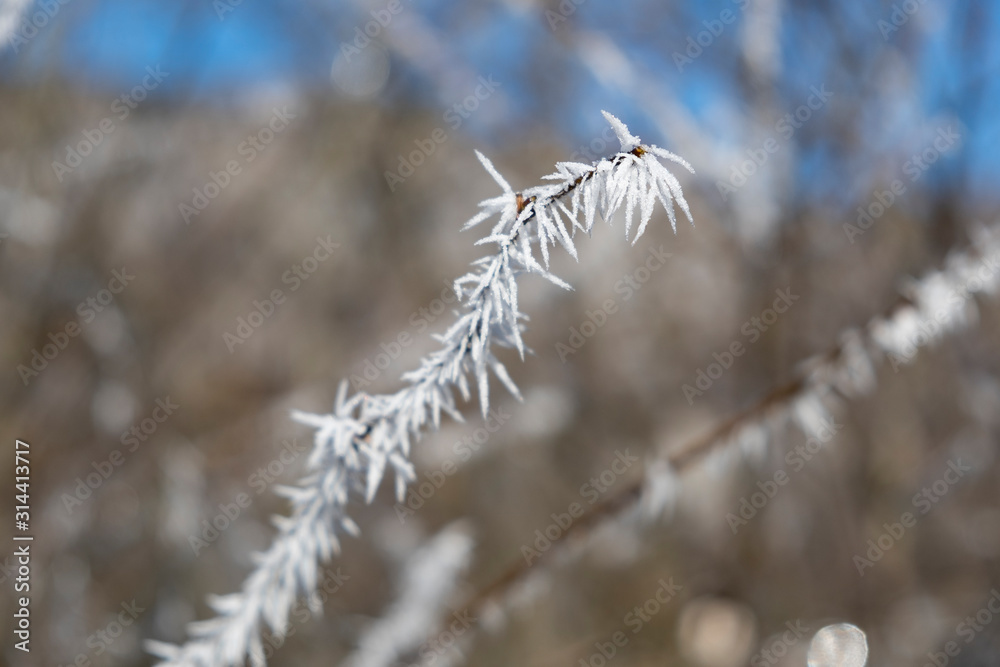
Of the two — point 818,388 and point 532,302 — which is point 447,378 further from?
point 532,302

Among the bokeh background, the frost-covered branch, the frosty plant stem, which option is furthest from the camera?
the bokeh background

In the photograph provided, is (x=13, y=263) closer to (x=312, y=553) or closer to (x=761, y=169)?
(x=312, y=553)

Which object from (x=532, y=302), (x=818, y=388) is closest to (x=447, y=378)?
(x=818, y=388)

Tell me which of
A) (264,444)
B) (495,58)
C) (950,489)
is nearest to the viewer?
(950,489)

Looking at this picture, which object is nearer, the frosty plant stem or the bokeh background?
the frosty plant stem

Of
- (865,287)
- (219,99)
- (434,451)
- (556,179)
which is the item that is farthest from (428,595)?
(219,99)

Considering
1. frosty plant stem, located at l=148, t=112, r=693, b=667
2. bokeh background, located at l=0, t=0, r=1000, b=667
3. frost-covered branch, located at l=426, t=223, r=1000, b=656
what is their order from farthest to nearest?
bokeh background, located at l=0, t=0, r=1000, b=667 < frost-covered branch, located at l=426, t=223, r=1000, b=656 < frosty plant stem, located at l=148, t=112, r=693, b=667

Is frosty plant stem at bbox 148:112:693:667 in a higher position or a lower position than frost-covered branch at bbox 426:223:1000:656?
higher
